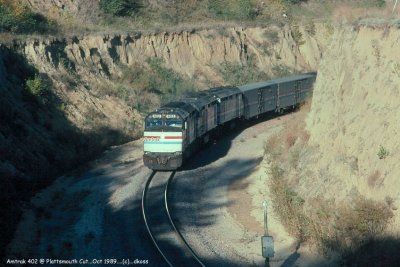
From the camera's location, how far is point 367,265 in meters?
17.4

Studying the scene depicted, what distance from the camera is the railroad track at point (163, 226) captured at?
62.8 feet

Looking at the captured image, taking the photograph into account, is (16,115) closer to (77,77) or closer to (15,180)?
(15,180)

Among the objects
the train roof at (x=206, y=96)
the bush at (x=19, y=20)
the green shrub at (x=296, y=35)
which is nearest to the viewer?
the train roof at (x=206, y=96)

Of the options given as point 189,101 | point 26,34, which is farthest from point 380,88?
point 26,34

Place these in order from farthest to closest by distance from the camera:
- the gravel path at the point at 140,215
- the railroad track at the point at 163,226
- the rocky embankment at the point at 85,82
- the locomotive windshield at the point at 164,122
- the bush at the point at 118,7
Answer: the bush at the point at 118,7
the rocky embankment at the point at 85,82
the locomotive windshield at the point at 164,122
the gravel path at the point at 140,215
the railroad track at the point at 163,226

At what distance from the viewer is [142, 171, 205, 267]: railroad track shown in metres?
19.1

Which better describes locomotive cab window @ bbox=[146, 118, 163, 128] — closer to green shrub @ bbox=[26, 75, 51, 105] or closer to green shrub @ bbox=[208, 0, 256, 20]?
green shrub @ bbox=[26, 75, 51, 105]

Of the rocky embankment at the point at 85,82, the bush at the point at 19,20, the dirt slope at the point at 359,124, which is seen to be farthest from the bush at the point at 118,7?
the dirt slope at the point at 359,124

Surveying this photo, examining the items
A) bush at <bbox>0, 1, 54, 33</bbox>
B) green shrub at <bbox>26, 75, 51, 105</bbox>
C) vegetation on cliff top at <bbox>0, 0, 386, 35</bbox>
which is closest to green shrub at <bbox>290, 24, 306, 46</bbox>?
vegetation on cliff top at <bbox>0, 0, 386, 35</bbox>

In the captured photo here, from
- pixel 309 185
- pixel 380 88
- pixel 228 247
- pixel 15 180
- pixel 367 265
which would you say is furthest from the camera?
pixel 15 180

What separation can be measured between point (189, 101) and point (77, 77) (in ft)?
39.5

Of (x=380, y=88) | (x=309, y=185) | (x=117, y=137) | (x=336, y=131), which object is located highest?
(x=380, y=88)

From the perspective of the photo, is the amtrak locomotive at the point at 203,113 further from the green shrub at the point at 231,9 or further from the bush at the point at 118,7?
the green shrub at the point at 231,9

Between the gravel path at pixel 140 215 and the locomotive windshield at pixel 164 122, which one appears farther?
the locomotive windshield at pixel 164 122
